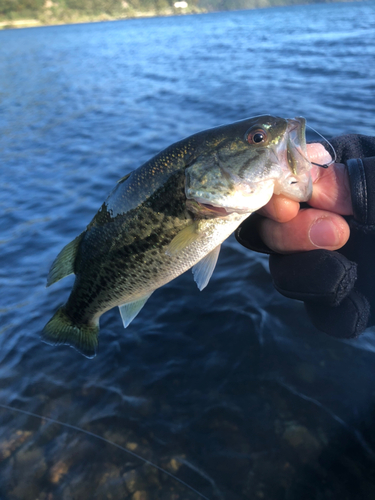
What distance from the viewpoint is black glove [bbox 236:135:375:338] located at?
8.25ft

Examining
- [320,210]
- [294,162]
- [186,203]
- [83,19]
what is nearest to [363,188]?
[320,210]

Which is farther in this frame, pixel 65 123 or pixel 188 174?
pixel 65 123

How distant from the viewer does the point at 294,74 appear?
56.3 ft

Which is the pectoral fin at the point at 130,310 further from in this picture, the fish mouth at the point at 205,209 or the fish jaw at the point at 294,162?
the fish jaw at the point at 294,162

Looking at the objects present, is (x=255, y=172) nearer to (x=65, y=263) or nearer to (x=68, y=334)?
(x=65, y=263)

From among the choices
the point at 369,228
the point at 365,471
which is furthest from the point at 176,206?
the point at 365,471

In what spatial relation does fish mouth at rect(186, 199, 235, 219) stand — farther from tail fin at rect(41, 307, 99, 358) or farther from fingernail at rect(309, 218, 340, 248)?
tail fin at rect(41, 307, 99, 358)

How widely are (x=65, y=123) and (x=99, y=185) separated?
798cm

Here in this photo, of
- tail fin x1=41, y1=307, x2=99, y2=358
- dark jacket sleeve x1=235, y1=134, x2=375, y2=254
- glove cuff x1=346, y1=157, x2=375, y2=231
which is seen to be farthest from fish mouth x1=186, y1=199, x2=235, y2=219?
tail fin x1=41, y1=307, x2=99, y2=358

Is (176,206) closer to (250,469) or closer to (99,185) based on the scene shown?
(250,469)

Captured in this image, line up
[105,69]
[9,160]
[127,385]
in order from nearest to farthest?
[127,385] < [9,160] < [105,69]

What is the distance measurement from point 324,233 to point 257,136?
865mm

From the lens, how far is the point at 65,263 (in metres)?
3.07

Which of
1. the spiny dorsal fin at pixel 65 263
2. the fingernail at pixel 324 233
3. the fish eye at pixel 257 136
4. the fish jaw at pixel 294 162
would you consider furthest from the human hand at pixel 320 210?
the spiny dorsal fin at pixel 65 263
